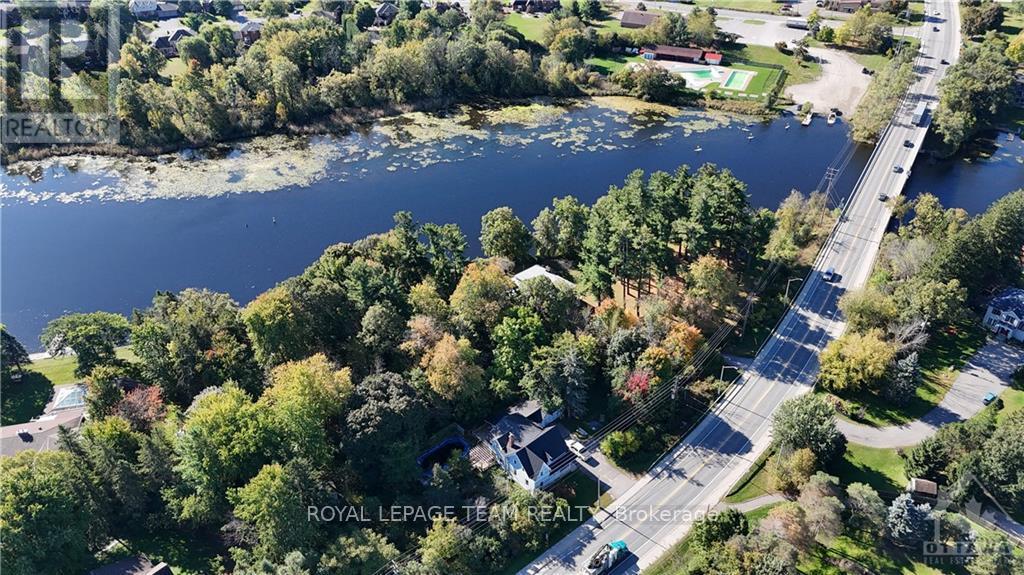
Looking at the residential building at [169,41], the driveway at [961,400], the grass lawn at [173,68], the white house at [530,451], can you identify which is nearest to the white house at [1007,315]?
the driveway at [961,400]

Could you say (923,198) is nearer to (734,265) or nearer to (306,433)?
(734,265)

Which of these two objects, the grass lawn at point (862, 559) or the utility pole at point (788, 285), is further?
the utility pole at point (788, 285)

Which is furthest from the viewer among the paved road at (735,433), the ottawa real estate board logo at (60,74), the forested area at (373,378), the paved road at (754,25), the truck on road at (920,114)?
the paved road at (754,25)

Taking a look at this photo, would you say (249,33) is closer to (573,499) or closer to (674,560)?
(573,499)

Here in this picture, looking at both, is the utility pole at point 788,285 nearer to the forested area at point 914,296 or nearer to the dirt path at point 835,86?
the forested area at point 914,296

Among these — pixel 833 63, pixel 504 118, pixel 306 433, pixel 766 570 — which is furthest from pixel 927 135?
pixel 306 433

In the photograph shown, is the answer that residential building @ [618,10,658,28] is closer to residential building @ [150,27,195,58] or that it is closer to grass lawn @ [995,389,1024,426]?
residential building @ [150,27,195,58]
